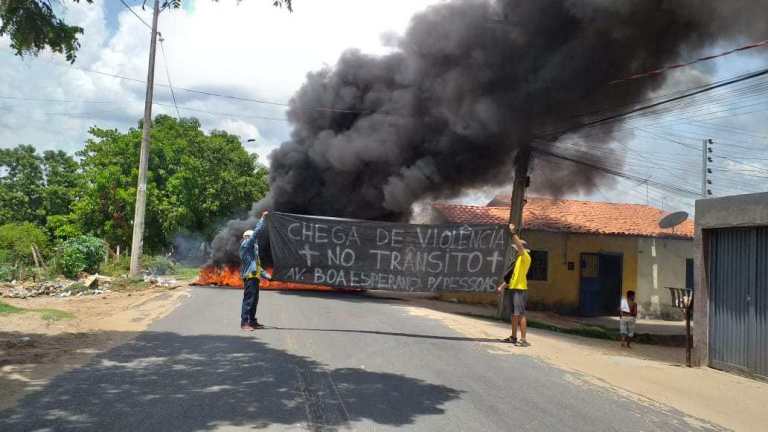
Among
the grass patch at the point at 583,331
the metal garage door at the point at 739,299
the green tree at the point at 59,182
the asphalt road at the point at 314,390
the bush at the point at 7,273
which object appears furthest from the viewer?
the green tree at the point at 59,182

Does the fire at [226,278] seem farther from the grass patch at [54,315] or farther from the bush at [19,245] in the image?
the grass patch at [54,315]

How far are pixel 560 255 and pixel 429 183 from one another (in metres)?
5.87

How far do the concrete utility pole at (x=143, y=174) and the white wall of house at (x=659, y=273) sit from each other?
16.9m

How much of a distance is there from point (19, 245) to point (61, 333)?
52.5ft

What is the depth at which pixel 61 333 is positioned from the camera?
8375mm

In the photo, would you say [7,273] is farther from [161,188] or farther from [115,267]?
[161,188]

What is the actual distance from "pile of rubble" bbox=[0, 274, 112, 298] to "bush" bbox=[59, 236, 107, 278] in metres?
2.19

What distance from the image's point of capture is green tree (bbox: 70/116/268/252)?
29203 mm

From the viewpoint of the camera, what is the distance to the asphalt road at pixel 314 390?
4504 mm

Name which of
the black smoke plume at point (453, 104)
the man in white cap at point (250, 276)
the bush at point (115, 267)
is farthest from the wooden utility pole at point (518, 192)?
the bush at point (115, 267)

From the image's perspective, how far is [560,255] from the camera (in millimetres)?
20672

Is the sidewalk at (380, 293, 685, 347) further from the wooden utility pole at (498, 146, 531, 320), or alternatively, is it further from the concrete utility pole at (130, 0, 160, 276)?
the concrete utility pole at (130, 0, 160, 276)

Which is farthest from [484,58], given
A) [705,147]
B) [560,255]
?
[560,255]

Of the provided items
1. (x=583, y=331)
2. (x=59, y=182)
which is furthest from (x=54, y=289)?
(x=59, y=182)
